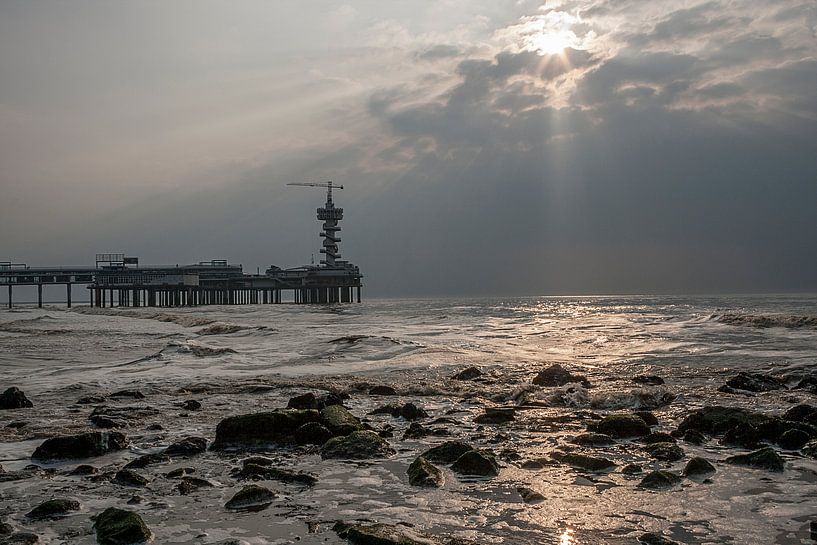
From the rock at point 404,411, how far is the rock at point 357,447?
8.05 ft

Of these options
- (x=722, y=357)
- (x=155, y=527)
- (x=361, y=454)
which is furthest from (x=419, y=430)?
(x=722, y=357)

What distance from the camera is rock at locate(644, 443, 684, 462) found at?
7582 millimetres

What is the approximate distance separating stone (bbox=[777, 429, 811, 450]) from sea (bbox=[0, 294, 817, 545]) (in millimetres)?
287

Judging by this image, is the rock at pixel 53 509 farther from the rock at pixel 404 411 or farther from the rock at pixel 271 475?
the rock at pixel 404 411

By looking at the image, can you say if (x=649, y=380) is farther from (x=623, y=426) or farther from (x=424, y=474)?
(x=424, y=474)

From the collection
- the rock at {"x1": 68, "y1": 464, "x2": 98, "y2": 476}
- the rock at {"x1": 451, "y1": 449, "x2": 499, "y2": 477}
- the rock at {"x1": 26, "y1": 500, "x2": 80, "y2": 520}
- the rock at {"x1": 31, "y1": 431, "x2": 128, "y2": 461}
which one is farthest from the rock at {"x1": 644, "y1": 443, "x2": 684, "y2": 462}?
the rock at {"x1": 31, "y1": 431, "x2": 128, "y2": 461}

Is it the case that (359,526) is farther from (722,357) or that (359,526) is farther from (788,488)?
(722,357)

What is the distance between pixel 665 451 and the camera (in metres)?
7.73

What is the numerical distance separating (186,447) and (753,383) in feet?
37.7

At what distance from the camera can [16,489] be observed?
6426 mm

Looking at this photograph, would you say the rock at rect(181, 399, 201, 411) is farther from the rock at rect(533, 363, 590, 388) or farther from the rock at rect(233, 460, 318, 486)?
the rock at rect(533, 363, 590, 388)

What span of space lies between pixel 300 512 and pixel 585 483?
290 cm

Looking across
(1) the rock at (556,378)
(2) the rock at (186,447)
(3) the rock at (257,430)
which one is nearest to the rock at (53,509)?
(2) the rock at (186,447)

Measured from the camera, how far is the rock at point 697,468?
6.83 metres
